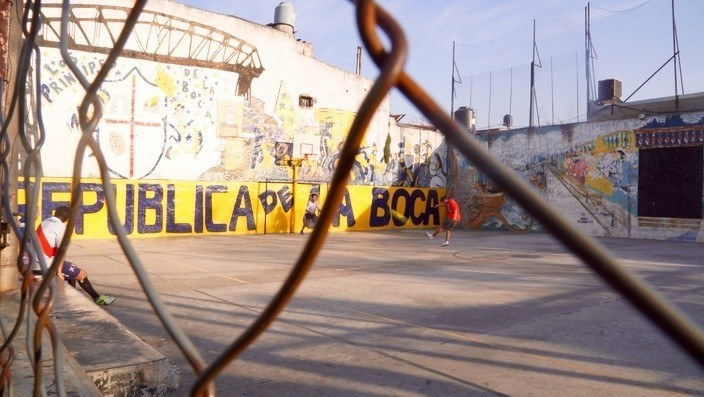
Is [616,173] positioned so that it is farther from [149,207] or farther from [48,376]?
[48,376]

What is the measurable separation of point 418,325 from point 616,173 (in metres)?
13.7

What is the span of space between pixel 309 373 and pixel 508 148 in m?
16.9

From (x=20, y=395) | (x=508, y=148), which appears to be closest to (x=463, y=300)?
(x=20, y=395)

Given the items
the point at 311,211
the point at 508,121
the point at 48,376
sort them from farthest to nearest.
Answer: the point at 508,121 < the point at 311,211 < the point at 48,376

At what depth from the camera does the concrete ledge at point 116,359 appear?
2.91 meters

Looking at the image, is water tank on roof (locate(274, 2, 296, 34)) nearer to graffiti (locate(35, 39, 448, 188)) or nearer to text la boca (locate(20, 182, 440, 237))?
graffiti (locate(35, 39, 448, 188))

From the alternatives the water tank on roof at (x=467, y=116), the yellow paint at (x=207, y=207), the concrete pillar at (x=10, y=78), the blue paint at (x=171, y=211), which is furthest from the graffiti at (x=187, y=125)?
the concrete pillar at (x=10, y=78)

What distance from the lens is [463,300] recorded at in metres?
6.07

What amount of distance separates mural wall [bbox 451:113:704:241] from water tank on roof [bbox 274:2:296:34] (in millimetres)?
7815

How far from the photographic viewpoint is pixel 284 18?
59.2 ft

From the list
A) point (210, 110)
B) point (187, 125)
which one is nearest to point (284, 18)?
point (210, 110)

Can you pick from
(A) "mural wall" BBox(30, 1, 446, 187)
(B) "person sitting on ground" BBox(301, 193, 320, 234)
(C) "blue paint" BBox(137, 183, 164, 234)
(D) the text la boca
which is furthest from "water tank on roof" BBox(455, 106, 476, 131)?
(C) "blue paint" BBox(137, 183, 164, 234)

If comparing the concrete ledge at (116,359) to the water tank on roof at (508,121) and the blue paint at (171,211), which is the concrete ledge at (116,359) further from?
the water tank on roof at (508,121)

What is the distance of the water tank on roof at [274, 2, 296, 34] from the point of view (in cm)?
1795
